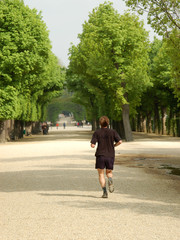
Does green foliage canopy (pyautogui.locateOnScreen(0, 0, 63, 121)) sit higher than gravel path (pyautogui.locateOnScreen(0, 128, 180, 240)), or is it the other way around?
green foliage canopy (pyautogui.locateOnScreen(0, 0, 63, 121))

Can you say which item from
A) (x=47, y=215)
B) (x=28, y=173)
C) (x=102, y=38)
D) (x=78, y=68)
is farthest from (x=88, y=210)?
(x=78, y=68)

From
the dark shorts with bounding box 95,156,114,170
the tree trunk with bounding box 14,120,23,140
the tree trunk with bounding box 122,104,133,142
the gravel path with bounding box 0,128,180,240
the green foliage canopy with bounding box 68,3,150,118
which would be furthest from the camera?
the tree trunk with bounding box 14,120,23,140

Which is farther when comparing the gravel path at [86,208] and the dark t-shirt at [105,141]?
the dark t-shirt at [105,141]

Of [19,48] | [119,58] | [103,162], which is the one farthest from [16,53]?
[103,162]

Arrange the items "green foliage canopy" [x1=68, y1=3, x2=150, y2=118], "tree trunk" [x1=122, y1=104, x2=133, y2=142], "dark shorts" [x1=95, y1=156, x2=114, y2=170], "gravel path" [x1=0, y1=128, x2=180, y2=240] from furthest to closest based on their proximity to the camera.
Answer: "tree trunk" [x1=122, y1=104, x2=133, y2=142]
"green foliage canopy" [x1=68, y1=3, x2=150, y2=118]
"dark shorts" [x1=95, y1=156, x2=114, y2=170]
"gravel path" [x1=0, y1=128, x2=180, y2=240]

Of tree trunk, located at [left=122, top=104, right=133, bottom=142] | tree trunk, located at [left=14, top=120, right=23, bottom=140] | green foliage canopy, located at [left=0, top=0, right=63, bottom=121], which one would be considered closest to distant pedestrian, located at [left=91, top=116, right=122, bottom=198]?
green foliage canopy, located at [left=0, top=0, right=63, bottom=121]

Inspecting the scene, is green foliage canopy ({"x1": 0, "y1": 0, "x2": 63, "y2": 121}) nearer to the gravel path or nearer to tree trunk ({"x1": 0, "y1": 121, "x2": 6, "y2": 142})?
tree trunk ({"x1": 0, "y1": 121, "x2": 6, "y2": 142})

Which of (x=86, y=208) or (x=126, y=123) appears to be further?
(x=126, y=123)

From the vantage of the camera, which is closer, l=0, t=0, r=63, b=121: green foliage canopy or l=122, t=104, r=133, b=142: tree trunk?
Answer: l=0, t=0, r=63, b=121: green foliage canopy

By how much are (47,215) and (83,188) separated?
10.1ft

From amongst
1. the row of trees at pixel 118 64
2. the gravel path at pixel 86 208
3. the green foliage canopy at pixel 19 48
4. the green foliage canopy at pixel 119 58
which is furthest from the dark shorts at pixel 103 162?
the green foliage canopy at pixel 19 48

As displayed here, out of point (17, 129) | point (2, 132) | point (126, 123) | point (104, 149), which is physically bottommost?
point (104, 149)

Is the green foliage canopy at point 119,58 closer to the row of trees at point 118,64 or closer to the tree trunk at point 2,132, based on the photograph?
the row of trees at point 118,64

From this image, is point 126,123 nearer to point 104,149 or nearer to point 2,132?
point 2,132
